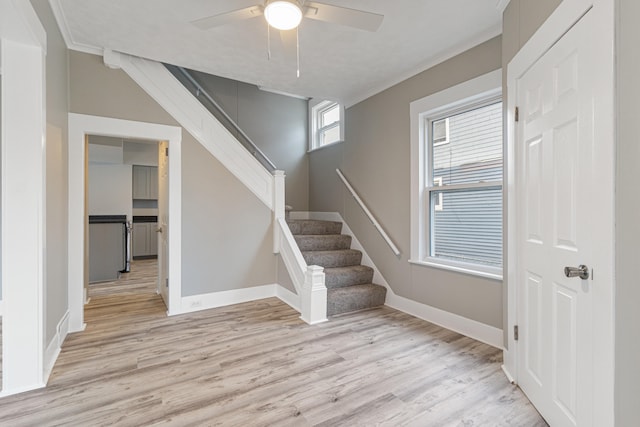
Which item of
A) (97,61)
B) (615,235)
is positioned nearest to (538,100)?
(615,235)

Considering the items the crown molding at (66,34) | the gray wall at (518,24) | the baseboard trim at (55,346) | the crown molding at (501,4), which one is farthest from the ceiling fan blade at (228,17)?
the baseboard trim at (55,346)

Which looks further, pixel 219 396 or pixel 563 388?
pixel 219 396

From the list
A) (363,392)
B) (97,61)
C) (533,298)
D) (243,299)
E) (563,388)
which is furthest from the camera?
(243,299)

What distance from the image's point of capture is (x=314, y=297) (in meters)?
3.19

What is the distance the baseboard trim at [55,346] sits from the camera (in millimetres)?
2131

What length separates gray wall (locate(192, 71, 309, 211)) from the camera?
502 cm

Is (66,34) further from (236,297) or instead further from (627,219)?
(627,219)

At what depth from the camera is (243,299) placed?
387 centimetres

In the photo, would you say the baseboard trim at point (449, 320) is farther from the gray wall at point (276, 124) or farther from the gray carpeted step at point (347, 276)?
the gray wall at point (276, 124)

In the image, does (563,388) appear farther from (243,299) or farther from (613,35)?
(243,299)

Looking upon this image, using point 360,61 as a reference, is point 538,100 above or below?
below

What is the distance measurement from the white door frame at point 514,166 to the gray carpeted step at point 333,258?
2158 mm

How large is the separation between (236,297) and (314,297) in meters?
1.21

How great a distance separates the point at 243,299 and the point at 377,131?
2.81 metres
